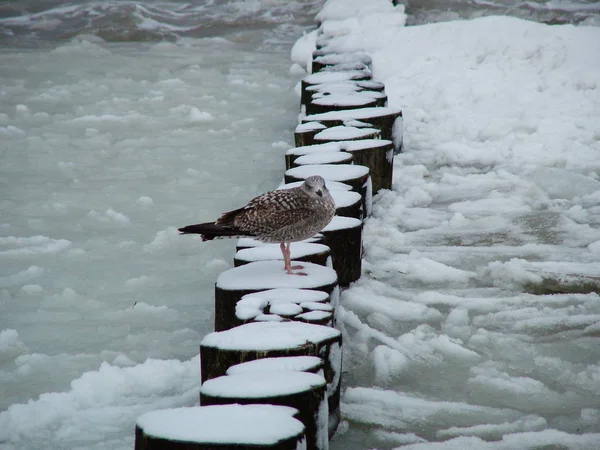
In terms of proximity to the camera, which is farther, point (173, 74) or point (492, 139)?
point (173, 74)

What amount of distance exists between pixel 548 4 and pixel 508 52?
5.52 meters

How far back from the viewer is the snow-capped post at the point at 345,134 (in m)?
5.90

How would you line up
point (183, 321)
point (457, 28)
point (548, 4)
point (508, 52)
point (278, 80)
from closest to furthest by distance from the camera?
point (183, 321)
point (508, 52)
point (457, 28)
point (278, 80)
point (548, 4)

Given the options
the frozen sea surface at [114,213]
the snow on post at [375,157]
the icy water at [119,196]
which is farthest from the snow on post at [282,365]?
the snow on post at [375,157]

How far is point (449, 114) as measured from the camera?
316 inches

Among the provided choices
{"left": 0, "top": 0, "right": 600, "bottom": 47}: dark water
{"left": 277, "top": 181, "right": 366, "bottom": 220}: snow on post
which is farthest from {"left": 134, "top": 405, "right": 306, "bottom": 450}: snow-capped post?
{"left": 0, "top": 0, "right": 600, "bottom": 47}: dark water

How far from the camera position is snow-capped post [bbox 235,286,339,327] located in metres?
3.23

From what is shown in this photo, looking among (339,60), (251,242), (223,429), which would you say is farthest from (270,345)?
(339,60)

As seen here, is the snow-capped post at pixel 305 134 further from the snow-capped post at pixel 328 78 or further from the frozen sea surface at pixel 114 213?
the snow-capped post at pixel 328 78

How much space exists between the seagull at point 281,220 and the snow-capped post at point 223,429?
125 cm

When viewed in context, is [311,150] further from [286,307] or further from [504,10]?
[504,10]

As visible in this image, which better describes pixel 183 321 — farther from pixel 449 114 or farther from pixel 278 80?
pixel 278 80

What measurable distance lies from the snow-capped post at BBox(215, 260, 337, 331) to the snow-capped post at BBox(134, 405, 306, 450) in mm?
918

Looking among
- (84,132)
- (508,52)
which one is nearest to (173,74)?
(84,132)
